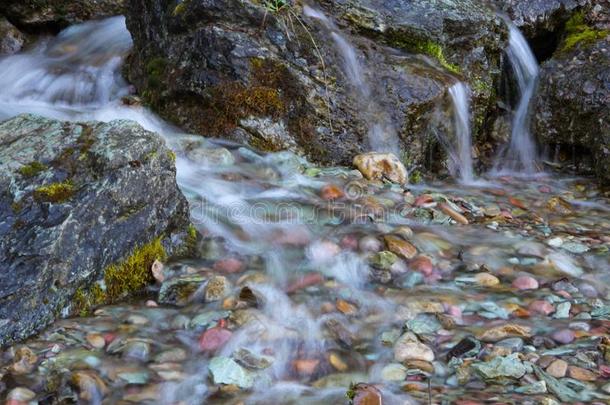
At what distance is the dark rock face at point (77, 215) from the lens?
328 cm

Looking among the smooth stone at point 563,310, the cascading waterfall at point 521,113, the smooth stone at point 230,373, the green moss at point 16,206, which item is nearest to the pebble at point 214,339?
the smooth stone at point 230,373

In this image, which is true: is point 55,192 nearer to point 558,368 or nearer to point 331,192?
point 331,192

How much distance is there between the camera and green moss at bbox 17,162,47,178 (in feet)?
11.9

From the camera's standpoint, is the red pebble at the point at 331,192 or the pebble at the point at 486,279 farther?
the red pebble at the point at 331,192

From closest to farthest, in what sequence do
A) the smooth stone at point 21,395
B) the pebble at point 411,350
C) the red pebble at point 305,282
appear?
1. the smooth stone at point 21,395
2. the pebble at point 411,350
3. the red pebble at point 305,282

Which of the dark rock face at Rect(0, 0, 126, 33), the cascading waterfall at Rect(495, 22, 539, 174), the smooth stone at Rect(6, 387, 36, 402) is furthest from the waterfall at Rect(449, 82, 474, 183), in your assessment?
the dark rock face at Rect(0, 0, 126, 33)

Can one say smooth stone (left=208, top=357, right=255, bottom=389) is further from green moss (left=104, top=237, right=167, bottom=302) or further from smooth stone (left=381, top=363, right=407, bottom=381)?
green moss (left=104, top=237, right=167, bottom=302)

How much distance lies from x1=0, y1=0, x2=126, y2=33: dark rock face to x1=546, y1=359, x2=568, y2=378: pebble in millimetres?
8237

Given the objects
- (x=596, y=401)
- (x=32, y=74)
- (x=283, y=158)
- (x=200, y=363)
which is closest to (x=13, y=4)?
(x=32, y=74)

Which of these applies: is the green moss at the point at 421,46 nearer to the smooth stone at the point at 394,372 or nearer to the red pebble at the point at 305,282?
the red pebble at the point at 305,282

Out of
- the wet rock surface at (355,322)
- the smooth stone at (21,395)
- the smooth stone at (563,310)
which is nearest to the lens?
the smooth stone at (21,395)

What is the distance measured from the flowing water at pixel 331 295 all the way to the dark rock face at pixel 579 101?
83 cm

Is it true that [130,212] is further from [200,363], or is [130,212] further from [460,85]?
[460,85]

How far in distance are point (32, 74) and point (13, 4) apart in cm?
219
